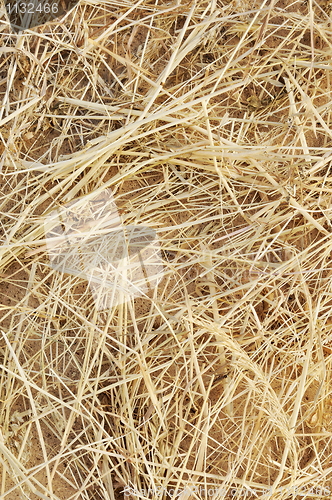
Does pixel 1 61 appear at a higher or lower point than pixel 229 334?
higher

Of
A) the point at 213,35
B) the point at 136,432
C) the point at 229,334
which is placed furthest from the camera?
the point at 213,35

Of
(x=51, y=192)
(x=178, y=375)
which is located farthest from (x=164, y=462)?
(x=51, y=192)

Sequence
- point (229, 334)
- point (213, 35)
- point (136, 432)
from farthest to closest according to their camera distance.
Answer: point (213, 35)
point (229, 334)
point (136, 432)

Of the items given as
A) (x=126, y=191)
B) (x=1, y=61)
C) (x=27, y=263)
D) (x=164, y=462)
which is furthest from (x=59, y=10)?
(x=164, y=462)

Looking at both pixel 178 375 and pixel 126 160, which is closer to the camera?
pixel 178 375

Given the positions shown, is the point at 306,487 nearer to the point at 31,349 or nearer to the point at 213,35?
the point at 31,349

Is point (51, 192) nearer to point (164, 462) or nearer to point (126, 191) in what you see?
point (126, 191)

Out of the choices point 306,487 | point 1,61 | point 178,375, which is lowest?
point 306,487
